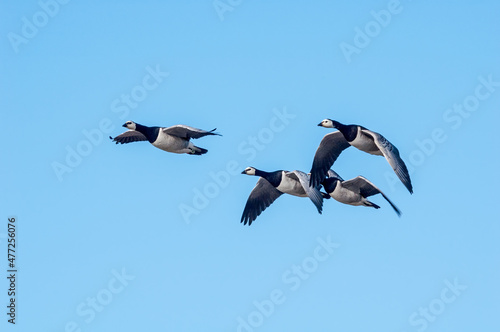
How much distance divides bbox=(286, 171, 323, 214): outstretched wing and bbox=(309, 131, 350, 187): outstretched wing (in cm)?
31

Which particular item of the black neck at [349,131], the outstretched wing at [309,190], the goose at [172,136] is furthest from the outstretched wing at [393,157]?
the goose at [172,136]

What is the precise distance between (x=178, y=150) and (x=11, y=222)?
221 inches

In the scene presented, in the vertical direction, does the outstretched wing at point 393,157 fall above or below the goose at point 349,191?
above

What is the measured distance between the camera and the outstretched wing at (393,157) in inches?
1084

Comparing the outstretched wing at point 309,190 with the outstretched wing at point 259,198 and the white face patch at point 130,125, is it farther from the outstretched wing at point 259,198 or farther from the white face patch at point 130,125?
the white face patch at point 130,125

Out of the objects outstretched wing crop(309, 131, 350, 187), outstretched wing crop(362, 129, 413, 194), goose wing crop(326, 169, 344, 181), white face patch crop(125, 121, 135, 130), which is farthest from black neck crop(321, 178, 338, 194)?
white face patch crop(125, 121, 135, 130)

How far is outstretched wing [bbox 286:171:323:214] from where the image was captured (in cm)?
2912

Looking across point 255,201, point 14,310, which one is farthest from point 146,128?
point 14,310

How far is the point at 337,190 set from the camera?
1193 inches

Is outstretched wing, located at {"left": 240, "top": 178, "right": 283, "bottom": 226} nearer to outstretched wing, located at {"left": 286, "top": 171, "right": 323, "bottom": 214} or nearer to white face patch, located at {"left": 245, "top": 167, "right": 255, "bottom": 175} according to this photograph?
white face patch, located at {"left": 245, "top": 167, "right": 255, "bottom": 175}

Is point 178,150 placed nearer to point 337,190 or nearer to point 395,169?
point 337,190

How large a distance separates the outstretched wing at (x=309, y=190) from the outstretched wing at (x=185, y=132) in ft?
10.0

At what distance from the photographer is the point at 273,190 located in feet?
108

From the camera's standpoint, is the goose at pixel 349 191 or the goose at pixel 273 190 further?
the goose at pixel 349 191
